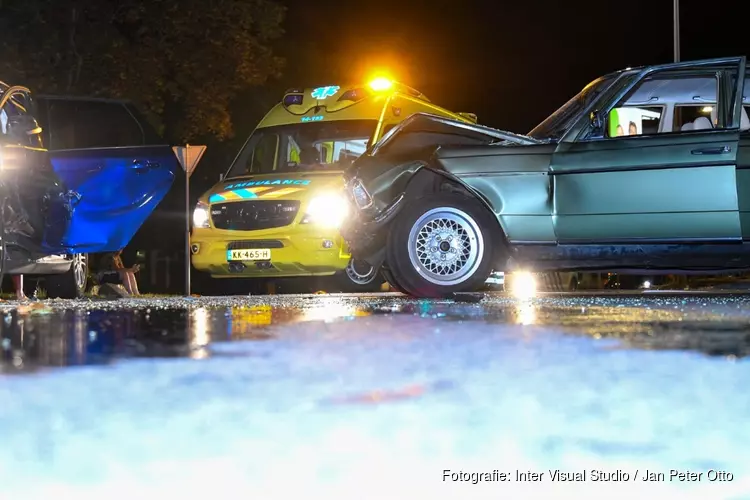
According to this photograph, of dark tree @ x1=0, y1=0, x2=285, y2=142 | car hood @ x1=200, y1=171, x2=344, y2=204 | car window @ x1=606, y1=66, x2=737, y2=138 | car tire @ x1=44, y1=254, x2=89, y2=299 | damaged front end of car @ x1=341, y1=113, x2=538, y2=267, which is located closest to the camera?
car window @ x1=606, y1=66, x2=737, y2=138

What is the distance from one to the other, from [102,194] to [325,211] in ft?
8.41

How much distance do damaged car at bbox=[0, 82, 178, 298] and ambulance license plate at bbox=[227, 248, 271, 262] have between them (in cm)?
153

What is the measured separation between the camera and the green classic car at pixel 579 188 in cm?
1024

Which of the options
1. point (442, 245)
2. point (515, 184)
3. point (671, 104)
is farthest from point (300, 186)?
point (671, 104)

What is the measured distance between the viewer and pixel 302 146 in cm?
1504

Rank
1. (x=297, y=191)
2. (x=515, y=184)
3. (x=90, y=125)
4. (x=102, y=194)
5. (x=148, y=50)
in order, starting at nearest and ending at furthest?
(x=515, y=184)
(x=102, y=194)
(x=297, y=191)
(x=90, y=125)
(x=148, y=50)

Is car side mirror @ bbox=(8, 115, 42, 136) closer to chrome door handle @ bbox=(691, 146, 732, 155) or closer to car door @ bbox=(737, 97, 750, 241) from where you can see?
chrome door handle @ bbox=(691, 146, 732, 155)

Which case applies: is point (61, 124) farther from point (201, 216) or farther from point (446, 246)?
point (446, 246)

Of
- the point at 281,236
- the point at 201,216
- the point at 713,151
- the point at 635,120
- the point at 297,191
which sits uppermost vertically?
the point at 635,120

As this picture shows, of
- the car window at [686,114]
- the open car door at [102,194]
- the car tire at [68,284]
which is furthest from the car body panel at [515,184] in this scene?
the car tire at [68,284]

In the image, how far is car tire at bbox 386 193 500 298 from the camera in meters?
10.8

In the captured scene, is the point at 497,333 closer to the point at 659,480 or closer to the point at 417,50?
the point at 659,480

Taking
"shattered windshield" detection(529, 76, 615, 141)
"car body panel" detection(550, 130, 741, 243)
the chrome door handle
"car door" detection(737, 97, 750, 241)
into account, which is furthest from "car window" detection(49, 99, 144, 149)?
"car door" detection(737, 97, 750, 241)

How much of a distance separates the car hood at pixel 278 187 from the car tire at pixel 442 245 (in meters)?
2.85
